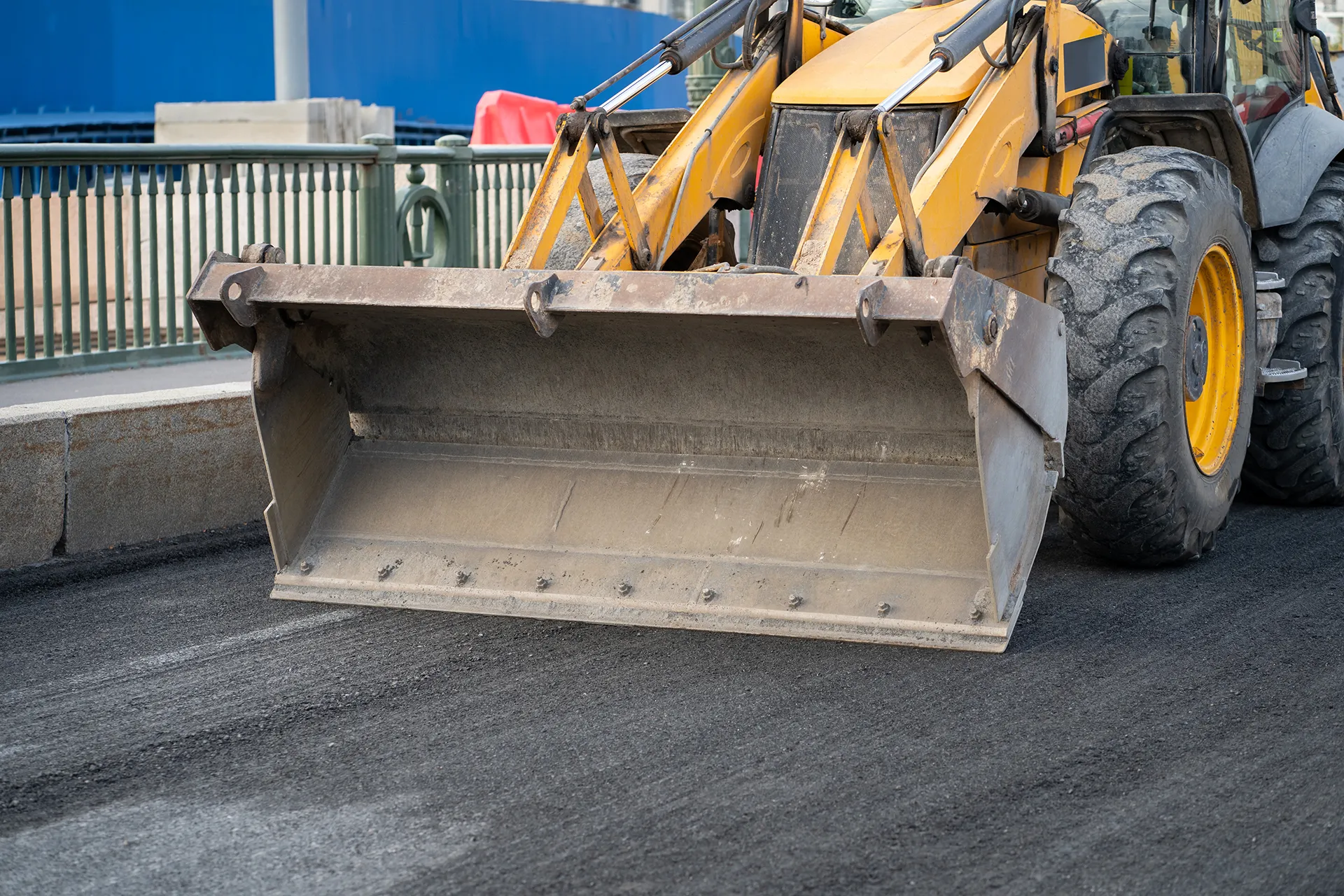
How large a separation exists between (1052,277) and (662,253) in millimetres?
1329

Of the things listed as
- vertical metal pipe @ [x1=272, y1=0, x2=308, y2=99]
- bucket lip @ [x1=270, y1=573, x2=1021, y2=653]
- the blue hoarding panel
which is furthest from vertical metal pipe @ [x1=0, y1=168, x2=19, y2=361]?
the blue hoarding panel

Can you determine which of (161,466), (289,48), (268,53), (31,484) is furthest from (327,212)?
(268,53)

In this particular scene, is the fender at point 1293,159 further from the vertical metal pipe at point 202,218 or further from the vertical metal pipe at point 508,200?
the vertical metal pipe at point 202,218

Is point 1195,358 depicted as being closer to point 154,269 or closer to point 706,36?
point 706,36

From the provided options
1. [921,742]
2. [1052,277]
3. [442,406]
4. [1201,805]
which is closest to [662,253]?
[442,406]

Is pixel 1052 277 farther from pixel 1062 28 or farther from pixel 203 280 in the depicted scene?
pixel 203 280

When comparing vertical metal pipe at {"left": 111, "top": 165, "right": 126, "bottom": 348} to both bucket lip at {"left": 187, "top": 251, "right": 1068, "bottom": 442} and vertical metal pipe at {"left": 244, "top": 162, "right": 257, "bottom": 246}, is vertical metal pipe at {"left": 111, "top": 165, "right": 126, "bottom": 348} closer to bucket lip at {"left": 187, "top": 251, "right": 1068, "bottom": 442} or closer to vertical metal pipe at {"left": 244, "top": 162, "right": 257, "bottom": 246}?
vertical metal pipe at {"left": 244, "top": 162, "right": 257, "bottom": 246}

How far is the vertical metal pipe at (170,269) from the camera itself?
7.52m

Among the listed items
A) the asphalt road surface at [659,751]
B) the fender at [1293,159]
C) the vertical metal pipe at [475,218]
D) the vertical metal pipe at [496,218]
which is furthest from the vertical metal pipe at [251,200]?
the fender at [1293,159]

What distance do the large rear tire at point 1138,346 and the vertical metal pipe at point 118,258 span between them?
4330mm

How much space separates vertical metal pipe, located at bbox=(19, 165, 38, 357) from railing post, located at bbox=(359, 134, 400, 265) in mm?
1868

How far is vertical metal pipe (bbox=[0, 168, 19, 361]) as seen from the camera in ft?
21.6

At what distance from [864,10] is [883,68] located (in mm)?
1265

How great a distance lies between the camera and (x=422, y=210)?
8.95m
